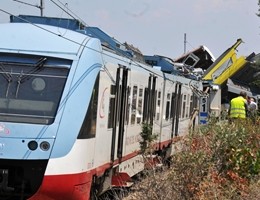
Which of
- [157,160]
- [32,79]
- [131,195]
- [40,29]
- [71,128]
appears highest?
[40,29]

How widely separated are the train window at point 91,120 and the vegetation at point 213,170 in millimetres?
1013

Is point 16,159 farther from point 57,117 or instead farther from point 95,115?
point 95,115

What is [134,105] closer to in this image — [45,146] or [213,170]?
[213,170]

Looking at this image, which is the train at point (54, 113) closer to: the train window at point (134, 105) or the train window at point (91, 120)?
the train window at point (91, 120)

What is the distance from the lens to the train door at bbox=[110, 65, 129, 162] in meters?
9.41

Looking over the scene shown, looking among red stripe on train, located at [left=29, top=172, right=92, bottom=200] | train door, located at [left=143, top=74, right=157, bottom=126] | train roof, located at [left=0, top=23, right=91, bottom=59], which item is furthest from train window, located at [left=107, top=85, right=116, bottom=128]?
train door, located at [left=143, top=74, right=157, bottom=126]

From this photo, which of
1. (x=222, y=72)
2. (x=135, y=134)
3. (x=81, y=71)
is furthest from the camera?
(x=222, y=72)

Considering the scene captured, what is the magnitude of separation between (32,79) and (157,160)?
2.25 metres

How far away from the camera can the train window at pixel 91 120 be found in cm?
755

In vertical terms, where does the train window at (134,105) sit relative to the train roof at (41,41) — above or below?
below

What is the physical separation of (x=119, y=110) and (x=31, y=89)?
2439mm

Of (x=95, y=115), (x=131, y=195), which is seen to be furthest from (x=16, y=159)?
(x=131, y=195)

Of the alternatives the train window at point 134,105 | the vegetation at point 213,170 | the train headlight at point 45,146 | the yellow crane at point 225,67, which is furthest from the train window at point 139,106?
the yellow crane at point 225,67

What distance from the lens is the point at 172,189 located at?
708cm
